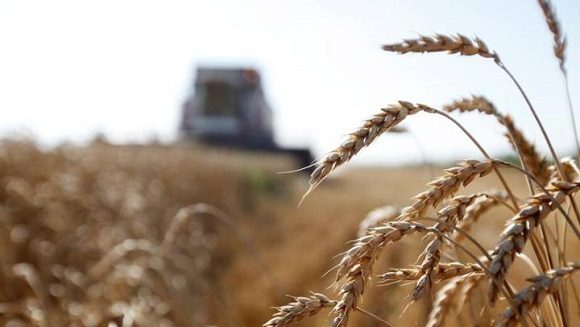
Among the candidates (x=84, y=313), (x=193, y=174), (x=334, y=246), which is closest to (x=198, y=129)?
(x=193, y=174)

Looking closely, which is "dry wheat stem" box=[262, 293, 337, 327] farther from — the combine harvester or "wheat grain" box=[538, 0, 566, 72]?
the combine harvester

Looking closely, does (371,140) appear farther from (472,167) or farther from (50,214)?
(50,214)

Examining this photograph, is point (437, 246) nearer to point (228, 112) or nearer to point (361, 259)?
point (361, 259)

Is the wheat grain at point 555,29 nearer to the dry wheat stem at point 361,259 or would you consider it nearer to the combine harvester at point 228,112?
the dry wheat stem at point 361,259

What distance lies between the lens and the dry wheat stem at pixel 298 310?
0.98 meters

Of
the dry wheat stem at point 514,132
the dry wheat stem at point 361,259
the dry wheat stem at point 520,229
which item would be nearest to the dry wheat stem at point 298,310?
the dry wheat stem at point 361,259

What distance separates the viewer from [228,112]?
916 inches

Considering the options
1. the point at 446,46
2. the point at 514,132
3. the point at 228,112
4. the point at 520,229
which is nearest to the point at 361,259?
the point at 520,229

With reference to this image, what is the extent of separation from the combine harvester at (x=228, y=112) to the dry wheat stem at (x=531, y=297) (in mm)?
21196

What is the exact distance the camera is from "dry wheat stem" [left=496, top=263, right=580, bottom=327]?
773 millimetres

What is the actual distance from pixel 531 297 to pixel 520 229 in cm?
11

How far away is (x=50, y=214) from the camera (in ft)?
19.7

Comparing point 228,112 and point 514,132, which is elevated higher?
point 514,132

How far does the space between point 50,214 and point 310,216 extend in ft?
25.6
